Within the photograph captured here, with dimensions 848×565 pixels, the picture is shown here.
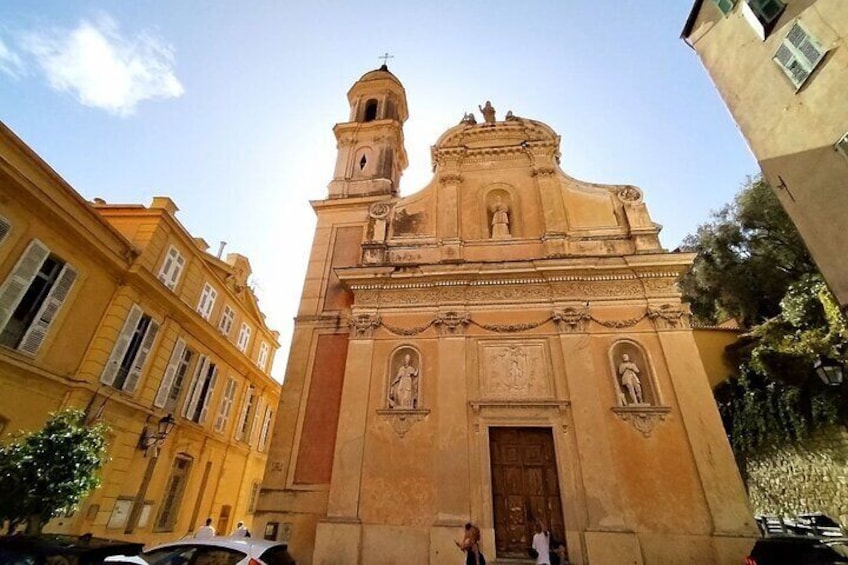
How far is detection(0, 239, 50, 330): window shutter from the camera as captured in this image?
28.3 ft

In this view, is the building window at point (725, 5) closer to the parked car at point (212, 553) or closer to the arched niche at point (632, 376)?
the arched niche at point (632, 376)

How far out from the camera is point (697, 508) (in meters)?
7.93

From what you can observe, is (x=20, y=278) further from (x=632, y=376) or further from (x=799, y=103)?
(x=799, y=103)

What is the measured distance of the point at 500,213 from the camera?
12672 mm

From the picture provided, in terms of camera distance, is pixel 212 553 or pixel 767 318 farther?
pixel 767 318

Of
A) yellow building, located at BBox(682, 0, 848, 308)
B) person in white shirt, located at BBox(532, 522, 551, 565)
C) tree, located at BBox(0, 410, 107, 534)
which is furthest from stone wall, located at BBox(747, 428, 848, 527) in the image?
tree, located at BBox(0, 410, 107, 534)

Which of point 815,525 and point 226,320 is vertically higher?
point 226,320

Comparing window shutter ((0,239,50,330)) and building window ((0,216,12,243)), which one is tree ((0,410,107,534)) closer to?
window shutter ((0,239,50,330))

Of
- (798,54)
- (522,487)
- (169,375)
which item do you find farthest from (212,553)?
(798,54)

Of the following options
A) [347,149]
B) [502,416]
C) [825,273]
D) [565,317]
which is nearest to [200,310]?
[347,149]

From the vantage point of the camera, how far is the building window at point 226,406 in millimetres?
15938

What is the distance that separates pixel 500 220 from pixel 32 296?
1217 centimetres

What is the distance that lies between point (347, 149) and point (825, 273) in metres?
14.4

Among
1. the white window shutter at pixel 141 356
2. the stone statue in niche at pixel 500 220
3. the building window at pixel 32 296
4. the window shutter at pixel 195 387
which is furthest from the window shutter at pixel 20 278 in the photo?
the stone statue in niche at pixel 500 220
